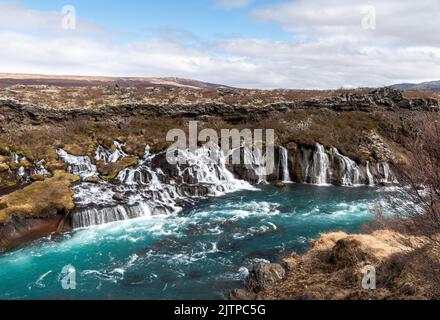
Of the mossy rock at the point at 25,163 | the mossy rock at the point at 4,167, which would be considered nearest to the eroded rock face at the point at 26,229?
the mossy rock at the point at 4,167

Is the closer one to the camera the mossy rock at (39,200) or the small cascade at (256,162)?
the mossy rock at (39,200)

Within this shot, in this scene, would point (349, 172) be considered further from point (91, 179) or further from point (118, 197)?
point (91, 179)

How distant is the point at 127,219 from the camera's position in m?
35.4

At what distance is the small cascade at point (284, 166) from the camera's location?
51.1 metres

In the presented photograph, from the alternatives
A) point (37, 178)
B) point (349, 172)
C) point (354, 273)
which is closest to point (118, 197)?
point (37, 178)

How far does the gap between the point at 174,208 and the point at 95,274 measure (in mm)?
14653

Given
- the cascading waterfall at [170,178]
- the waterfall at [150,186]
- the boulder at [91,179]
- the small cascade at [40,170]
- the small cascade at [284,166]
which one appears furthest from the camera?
the small cascade at [284,166]

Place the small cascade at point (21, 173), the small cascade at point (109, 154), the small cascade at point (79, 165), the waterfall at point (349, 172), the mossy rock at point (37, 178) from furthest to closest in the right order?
the waterfall at point (349, 172)
the small cascade at point (109, 154)
the small cascade at point (79, 165)
the small cascade at point (21, 173)
the mossy rock at point (37, 178)

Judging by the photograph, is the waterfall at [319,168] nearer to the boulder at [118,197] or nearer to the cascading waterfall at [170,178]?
the cascading waterfall at [170,178]

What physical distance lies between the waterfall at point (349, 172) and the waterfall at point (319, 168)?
5.17 feet

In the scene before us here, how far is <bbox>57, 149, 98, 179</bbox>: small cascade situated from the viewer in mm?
44594

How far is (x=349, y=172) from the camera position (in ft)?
166
